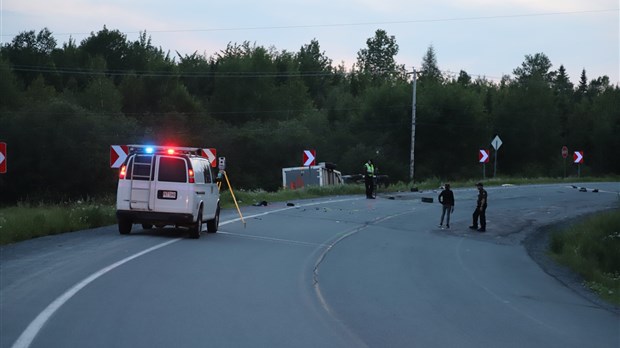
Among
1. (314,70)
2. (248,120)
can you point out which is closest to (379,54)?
(314,70)

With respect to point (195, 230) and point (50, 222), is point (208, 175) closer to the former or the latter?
point (195, 230)

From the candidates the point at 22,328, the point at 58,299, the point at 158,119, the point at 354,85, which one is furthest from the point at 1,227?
the point at 354,85

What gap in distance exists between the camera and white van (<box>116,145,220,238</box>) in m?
18.8

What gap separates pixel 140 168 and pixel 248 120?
80.6m

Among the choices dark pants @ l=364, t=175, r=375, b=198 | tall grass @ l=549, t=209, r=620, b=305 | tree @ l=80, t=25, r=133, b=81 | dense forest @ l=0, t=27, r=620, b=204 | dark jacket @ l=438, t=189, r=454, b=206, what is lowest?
tall grass @ l=549, t=209, r=620, b=305

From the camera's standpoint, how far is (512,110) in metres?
92.9

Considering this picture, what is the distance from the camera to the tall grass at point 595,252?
677 inches

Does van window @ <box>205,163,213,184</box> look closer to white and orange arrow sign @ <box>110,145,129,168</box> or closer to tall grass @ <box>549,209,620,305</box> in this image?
white and orange arrow sign @ <box>110,145,129,168</box>

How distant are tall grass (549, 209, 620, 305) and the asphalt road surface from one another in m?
0.52

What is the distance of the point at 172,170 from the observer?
749 inches

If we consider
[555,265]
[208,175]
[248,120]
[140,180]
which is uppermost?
[248,120]

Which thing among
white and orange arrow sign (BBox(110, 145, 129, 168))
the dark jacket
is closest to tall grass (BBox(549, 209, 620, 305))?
A: the dark jacket

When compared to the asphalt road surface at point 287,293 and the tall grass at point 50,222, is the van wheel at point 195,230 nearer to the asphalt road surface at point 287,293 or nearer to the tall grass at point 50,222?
the asphalt road surface at point 287,293

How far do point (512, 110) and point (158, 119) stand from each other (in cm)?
4172
